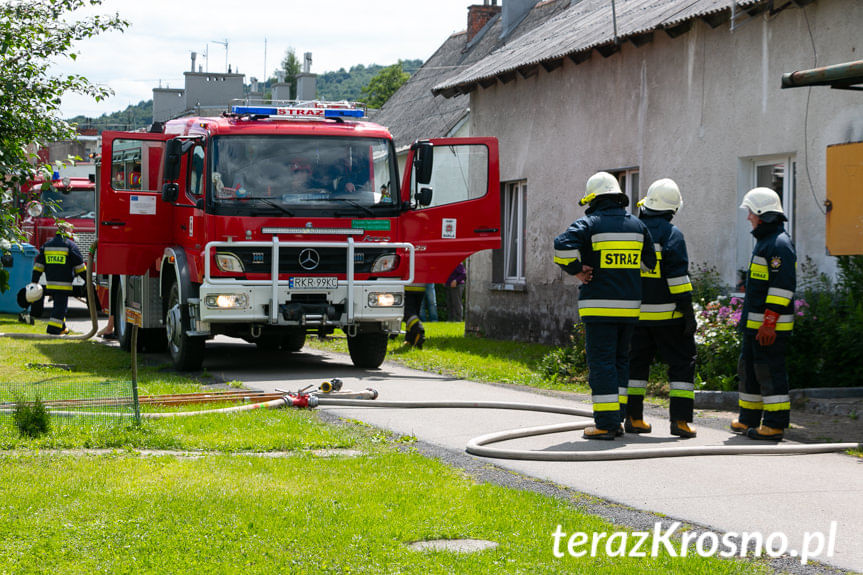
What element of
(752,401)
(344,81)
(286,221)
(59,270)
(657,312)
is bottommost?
(752,401)

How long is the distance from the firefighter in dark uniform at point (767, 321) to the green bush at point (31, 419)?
16.8ft

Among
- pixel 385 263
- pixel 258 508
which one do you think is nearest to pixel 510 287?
pixel 385 263

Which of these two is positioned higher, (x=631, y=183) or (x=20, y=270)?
(x=631, y=183)

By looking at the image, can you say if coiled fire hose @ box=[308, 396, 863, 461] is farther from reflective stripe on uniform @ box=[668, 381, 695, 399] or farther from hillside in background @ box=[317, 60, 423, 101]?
hillside in background @ box=[317, 60, 423, 101]

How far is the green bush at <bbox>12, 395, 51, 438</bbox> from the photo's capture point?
7.67 metres

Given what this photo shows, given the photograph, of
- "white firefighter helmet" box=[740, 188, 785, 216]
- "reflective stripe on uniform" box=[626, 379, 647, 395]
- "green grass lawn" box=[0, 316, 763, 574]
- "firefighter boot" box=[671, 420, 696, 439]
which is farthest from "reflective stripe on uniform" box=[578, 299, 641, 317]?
"green grass lawn" box=[0, 316, 763, 574]

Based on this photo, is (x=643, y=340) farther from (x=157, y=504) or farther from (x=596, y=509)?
(x=157, y=504)

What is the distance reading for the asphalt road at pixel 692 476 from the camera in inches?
217

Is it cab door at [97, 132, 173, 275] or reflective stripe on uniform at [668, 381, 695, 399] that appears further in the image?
cab door at [97, 132, 173, 275]

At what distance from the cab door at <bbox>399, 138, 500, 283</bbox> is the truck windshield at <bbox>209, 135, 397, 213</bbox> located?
1.34 feet

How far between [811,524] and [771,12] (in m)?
8.12

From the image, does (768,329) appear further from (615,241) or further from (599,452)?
(599,452)

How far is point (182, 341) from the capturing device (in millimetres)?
12539

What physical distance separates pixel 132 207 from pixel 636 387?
7.22 m
